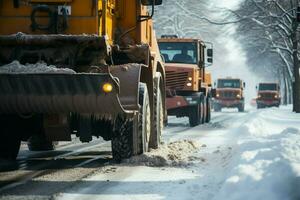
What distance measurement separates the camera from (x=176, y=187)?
7.35 metres

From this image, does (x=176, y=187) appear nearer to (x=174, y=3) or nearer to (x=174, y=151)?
(x=174, y=151)

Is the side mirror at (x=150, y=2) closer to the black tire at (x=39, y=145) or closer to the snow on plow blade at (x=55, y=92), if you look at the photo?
the snow on plow blade at (x=55, y=92)

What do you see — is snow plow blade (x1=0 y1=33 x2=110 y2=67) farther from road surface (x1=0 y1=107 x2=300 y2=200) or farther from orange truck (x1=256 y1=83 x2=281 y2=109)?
orange truck (x1=256 y1=83 x2=281 y2=109)

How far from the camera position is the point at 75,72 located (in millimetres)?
8391

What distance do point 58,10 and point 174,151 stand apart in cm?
364

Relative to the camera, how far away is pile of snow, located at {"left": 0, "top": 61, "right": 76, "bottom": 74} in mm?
8344

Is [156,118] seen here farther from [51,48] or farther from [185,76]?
[185,76]

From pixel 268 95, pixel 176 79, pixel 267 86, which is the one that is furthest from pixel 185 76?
pixel 267 86

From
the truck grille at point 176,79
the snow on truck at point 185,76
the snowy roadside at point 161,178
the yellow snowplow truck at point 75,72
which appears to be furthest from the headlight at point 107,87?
the truck grille at point 176,79

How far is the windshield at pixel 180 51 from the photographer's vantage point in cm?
2275

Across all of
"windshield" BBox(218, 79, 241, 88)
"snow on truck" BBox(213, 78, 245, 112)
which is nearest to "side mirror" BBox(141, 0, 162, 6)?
"snow on truck" BBox(213, 78, 245, 112)

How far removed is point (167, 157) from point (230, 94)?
1550 inches

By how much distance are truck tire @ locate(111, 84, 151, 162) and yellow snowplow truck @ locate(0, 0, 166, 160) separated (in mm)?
15

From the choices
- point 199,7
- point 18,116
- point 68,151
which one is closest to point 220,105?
point 199,7
